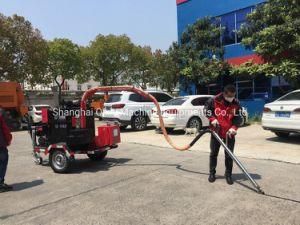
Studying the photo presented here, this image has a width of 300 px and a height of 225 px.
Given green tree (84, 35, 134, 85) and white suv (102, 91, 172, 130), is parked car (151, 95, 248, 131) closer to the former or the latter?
white suv (102, 91, 172, 130)

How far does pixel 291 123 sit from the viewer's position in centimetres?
1062

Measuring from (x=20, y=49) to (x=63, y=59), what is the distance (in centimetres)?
1223

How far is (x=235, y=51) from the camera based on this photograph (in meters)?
21.5

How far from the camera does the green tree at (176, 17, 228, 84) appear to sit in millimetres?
20922

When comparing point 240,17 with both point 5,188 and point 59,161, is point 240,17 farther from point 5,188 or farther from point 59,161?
point 5,188

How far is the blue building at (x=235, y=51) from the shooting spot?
19.9 metres

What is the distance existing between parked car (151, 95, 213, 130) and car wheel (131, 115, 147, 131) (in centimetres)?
119

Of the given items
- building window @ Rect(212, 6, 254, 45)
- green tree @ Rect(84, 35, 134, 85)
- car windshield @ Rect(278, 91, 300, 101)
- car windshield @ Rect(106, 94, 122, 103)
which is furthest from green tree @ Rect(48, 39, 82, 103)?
car windshield @ Rect(278, 91, 300, 101)

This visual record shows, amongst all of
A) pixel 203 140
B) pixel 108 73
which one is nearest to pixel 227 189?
pixel 203 140

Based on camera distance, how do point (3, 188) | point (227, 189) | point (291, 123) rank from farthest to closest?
point (291, 123), point (3, 188), point (227, 189)

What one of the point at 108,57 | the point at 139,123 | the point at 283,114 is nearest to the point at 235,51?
the point at 139,123

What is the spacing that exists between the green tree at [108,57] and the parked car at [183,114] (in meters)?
33.3

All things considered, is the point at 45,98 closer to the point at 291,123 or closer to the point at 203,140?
the point at 203,140

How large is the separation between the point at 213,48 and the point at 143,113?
23.5 ft
